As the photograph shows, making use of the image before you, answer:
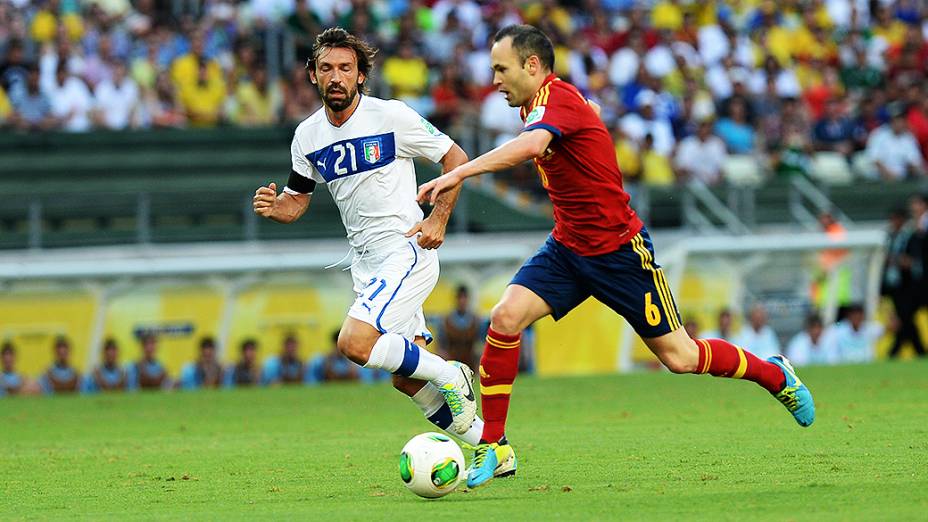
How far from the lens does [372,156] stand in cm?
917

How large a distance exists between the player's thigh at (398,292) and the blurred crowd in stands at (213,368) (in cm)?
964

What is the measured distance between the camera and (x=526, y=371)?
20.4 m

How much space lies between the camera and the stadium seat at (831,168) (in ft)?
77.8

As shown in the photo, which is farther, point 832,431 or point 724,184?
point 724,184

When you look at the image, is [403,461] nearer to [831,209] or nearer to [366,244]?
[366,244]

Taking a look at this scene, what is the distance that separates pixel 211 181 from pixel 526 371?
466 cm

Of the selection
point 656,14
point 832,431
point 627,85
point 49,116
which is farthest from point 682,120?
point 832,431

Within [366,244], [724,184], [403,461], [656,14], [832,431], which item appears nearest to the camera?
[403,461]

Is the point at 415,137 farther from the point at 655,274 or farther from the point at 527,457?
the point at 527,457

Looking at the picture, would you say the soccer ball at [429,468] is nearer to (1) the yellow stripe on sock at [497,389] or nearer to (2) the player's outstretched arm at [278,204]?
(1) the yellow stripe on sock at [497,389]

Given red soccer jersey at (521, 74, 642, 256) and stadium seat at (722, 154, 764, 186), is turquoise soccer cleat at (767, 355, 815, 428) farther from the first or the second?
stadium seat at (722, 154, 764, 186)

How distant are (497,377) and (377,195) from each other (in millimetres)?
1340

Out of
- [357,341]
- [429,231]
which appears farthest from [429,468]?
[429,231]

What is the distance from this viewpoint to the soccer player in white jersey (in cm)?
904
